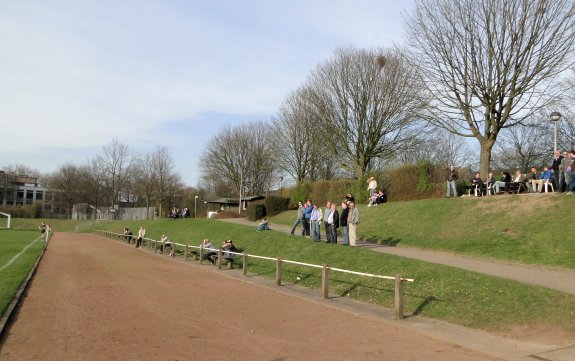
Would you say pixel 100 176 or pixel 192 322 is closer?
pixel 192 322

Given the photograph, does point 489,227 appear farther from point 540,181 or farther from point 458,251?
point 540,181

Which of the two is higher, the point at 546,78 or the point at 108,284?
the point at 546,78

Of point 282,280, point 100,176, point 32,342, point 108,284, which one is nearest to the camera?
point 32,342

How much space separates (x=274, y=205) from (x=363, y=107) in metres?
11.0

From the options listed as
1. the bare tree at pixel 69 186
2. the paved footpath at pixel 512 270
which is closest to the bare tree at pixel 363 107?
the paved footpath at pixel 512 270

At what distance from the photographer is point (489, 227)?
19219mm

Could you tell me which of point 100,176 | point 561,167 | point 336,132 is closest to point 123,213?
point 100,176

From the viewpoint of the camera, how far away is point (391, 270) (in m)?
14.2

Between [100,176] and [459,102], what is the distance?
7761 centimetres

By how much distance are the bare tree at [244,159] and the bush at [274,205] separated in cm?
2495

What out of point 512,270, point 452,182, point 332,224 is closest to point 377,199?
point 452,182

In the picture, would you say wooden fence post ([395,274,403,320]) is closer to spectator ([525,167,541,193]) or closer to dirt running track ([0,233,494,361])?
dirt running track ([0,233,494,361])

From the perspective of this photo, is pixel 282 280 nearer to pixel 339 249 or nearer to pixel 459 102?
pixel 339 249

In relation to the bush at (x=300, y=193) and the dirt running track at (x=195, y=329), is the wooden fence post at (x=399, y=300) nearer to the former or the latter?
the dirt running track at (x=195, y=329)
